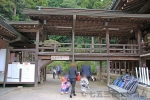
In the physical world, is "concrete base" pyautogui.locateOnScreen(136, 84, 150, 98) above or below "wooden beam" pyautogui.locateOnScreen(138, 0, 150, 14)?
below

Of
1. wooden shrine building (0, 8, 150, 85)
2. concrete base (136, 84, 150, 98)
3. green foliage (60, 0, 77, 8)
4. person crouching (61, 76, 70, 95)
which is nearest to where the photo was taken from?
concrete base (136, 84, 150, 98)

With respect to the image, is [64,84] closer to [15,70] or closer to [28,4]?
[15,70]

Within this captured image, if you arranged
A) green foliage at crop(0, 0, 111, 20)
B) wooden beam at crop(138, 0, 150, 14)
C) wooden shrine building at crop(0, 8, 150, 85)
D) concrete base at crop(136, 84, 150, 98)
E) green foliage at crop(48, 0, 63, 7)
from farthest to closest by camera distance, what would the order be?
1. green foliage at crop(48, 0, 63, 7)
2. green foliage at crop(0, 0, 111, 20)
3. wooden beam at crop(138, 0, 150, 14)
4. wooden shrine building at crop(0, 8, 150, 85)
5. concrete base at crop(136, 84, 150, 98)

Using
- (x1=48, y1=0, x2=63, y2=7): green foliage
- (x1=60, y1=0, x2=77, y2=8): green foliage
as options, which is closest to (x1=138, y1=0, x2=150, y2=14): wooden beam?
(x1=60, y1=0, x2=77, y2=8): green foliage

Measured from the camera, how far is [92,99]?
6637 mm

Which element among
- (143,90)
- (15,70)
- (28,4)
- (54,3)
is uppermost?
(54,3)

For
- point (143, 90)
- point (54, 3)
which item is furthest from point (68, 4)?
point (143, 90)

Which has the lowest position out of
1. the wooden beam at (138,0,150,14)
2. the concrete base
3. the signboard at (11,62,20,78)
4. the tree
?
the concrete base

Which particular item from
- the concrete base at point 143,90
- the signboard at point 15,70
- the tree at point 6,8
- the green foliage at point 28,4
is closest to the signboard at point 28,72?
the signboard at point 15,70

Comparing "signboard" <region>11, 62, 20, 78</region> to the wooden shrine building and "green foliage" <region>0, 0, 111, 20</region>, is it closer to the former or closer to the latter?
the wooden shrine building

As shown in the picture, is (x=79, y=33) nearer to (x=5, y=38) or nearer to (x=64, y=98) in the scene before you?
(x=5, y=38)

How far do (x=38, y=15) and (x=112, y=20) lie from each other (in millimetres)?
5197

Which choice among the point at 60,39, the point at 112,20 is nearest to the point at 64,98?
the point at 112,20

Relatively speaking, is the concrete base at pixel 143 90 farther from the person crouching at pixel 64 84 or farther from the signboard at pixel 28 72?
the signboard at pixel 28 72
